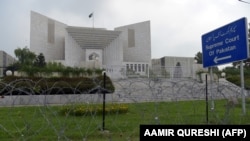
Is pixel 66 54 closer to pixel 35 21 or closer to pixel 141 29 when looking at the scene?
pixel 35 21

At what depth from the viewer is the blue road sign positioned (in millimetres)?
9320

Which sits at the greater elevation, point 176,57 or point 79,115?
point 176,57

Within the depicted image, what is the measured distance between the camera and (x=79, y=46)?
47.2 meters

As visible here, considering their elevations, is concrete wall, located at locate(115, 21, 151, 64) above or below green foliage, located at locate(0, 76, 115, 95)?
above

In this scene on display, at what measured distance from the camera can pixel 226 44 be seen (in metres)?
9.80

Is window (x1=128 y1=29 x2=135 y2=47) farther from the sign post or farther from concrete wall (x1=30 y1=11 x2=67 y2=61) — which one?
the sign post

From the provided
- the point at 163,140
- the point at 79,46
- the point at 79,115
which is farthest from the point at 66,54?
the point at 163,140

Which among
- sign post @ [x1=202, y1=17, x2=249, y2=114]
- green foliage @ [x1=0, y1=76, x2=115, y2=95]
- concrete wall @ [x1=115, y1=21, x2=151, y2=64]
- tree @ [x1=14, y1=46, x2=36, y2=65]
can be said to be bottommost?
green foliage @ [x1=0, y1=76, x2=115, y2=95]

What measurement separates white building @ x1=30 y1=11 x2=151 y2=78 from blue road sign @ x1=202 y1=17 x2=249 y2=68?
107ft

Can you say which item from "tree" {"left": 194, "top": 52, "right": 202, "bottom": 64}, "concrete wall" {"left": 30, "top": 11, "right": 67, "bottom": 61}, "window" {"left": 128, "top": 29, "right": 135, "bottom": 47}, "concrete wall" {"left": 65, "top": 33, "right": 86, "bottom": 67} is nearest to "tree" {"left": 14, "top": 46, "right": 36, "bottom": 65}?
"concrete wall" {"left": 30, "top": 11, "right": 67, "bottom": 61}

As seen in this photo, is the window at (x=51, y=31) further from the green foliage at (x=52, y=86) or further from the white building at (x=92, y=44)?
the green foliage at (x=52, y=86)

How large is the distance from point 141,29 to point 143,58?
4.82 m

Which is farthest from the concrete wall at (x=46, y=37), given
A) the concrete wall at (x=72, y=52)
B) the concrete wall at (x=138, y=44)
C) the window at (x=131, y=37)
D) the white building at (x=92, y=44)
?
the window at (x=131, y=37)

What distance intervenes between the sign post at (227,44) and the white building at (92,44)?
32.5 m
